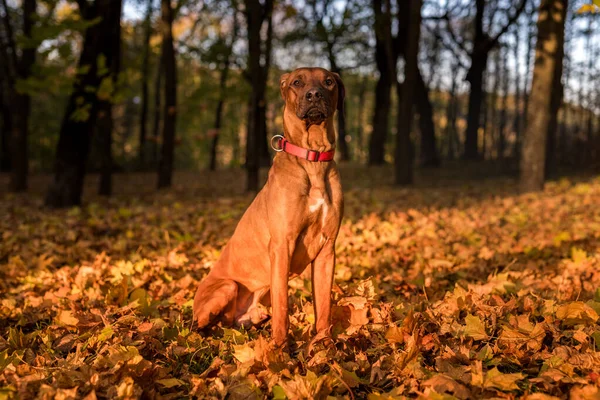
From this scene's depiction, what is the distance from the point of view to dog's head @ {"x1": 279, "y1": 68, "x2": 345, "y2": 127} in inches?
112

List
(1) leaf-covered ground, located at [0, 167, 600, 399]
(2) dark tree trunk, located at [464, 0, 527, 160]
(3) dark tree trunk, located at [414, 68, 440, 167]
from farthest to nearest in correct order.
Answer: (2) dark tree trunk, located at [464, 0, 527, 160], (3) dark tree trunk, located at [414, 68, 440, 167], (1) leaf-covered ground, located at [0, 167, 600, 399]

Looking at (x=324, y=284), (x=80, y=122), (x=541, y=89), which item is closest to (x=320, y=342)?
(x=324, y=284)

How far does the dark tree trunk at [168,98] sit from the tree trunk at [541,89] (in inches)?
377

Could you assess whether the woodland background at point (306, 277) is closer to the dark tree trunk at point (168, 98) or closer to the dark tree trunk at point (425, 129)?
the dark tree trunk at point (168, 98)

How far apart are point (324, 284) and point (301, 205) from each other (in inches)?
23.1

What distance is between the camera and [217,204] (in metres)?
10.9

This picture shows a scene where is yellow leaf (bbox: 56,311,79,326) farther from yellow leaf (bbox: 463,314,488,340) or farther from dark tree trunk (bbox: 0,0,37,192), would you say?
dark tree trunk (bbox: 0,0,37,192)

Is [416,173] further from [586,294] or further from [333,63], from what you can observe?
[586,294]

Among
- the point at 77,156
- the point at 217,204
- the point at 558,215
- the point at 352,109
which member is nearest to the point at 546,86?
the point at 558,215

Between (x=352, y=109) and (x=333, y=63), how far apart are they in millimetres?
32722

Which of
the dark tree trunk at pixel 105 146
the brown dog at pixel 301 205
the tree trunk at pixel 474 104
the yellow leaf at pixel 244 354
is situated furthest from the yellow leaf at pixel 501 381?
the tree trunk at pixel 474 104

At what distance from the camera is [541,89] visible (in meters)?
11.9

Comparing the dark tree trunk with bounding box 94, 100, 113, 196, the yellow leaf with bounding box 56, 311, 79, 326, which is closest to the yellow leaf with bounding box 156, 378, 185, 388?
the yellow leaf with bounding box 56, 311, 79, 326

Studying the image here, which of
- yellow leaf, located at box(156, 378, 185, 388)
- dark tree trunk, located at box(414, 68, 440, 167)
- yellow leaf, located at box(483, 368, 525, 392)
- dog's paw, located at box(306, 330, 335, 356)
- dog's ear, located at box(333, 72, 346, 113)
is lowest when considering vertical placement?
yellow leaf, located at box(156, 378, 185, 388)
